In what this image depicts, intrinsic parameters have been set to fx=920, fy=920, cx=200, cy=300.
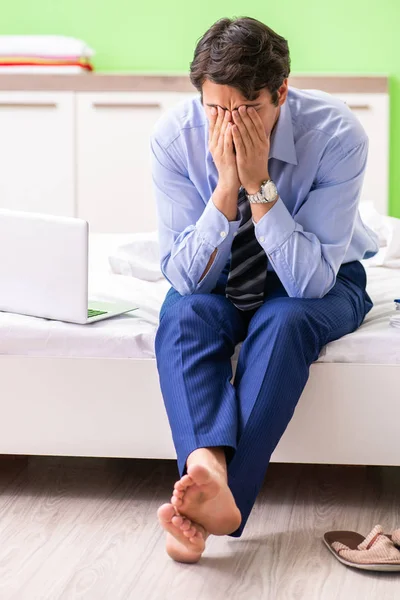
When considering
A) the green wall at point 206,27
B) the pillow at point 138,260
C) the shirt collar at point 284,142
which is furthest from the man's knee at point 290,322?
the green wall at point 206,27

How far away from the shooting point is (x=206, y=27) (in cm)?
371

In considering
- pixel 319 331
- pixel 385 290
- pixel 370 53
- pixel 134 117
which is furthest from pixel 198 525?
pixel 370 53

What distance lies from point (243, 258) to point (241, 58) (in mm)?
443

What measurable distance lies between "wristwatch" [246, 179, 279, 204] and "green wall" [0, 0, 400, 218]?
6.47ft

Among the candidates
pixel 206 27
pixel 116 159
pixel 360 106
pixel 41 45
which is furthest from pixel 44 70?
pixel 360 106

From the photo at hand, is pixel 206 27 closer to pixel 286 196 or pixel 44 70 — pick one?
pixel 44 70

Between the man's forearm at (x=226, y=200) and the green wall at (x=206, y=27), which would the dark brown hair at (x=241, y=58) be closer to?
the man's forearm at (x=226, y=200)

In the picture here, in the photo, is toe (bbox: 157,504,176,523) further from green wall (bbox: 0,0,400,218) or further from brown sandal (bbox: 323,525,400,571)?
green wall (bbox: 0,0,400,218)

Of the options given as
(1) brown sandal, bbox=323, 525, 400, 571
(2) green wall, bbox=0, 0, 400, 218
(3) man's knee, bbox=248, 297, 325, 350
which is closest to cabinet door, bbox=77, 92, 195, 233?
(2) green wall, bbox=0, 0, 400, 218

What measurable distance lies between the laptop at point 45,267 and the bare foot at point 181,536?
1.72 feet

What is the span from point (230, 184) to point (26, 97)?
2.04 meters

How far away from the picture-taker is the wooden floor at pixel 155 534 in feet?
4.91

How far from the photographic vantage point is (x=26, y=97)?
142 inches

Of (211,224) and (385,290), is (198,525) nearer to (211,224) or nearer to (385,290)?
(211,224)
